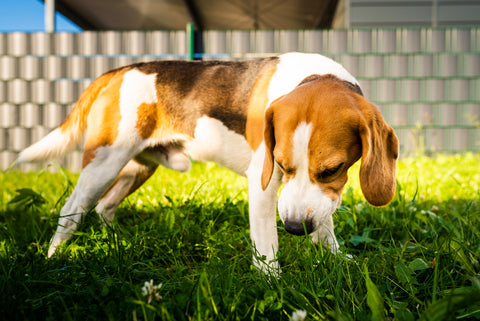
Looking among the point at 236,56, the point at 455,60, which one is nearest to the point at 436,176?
the point at 455,60

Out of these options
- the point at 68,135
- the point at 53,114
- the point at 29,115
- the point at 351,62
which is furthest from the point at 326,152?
the point at 29,115

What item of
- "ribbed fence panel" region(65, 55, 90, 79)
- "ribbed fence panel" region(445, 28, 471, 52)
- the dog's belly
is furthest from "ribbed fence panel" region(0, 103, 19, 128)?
"ribbed fence panel" region(445, 28, 471, 52)

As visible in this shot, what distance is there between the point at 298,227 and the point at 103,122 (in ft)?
5.22

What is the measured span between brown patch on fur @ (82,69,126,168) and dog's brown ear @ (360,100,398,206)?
5.35ft

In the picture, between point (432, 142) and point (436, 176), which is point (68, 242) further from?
point (432, 142)

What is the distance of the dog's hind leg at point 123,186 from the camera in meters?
2.98

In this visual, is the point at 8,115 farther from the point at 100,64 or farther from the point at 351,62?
the point at 351,62

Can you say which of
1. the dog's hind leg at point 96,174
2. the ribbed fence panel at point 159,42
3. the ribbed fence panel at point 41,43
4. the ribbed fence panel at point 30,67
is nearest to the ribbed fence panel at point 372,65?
the ribbed fence panel at point 159,42

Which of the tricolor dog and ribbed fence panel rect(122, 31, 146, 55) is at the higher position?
ribbed fence panel rect(122, 31, 146, 55)

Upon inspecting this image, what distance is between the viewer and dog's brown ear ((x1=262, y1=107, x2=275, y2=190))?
198 centimetres

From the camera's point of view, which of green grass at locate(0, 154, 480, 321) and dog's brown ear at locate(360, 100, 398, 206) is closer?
green grass at locate(0, 154, 480, 321)

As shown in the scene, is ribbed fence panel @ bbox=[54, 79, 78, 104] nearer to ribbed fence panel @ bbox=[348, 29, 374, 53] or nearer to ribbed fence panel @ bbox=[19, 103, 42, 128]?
ribbed fence panel @ bbox=[19, 103, 42, 128]

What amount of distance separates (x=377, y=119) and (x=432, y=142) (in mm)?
5427

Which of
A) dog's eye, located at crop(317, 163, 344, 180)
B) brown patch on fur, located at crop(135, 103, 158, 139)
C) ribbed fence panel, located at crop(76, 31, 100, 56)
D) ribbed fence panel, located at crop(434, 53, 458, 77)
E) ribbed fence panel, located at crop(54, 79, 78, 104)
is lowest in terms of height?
dog's eye, located at crop(317, 163, 344, 180)
